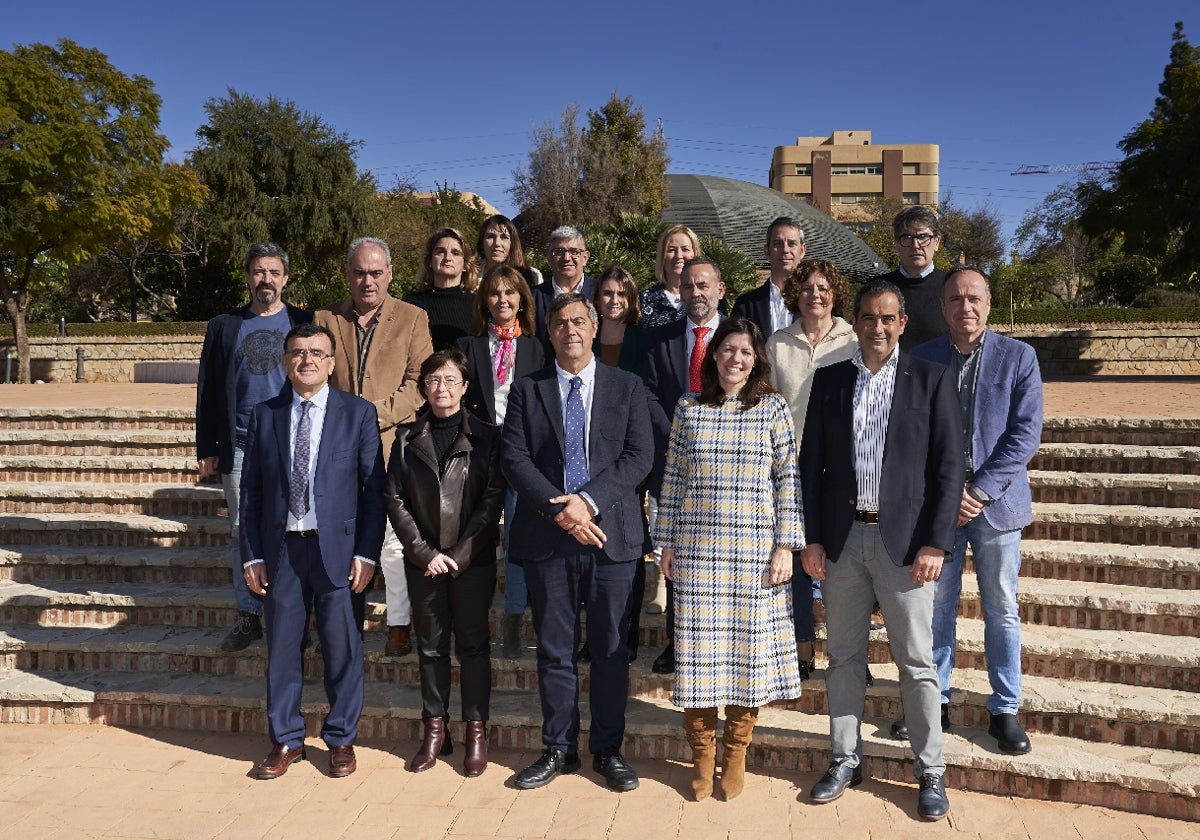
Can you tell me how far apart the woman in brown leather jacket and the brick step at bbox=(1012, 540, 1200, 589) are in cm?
325

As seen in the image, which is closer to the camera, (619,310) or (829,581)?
(829,581)

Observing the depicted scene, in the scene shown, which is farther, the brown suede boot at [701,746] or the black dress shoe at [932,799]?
the brown suede boot at [701,746]

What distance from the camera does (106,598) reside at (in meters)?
5.55

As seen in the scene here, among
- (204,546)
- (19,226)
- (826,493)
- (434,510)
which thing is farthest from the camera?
(19,226)

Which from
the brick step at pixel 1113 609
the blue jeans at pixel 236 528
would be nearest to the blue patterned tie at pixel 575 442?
the blue jeans at pixel 236 528

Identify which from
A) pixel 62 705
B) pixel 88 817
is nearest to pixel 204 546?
pixel 62 705

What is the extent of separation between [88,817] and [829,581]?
3.32 meters

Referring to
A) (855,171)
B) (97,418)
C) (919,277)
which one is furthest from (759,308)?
(855,171)

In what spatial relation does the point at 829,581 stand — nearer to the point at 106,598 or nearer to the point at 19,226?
the point at 106,598

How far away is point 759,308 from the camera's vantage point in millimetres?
4621

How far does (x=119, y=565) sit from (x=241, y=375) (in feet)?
6.70

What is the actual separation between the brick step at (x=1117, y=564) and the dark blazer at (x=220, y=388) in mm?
4537

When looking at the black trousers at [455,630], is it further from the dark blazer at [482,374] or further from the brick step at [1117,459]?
the brick step at [1117,459]

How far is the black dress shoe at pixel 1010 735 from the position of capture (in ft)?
13.0
